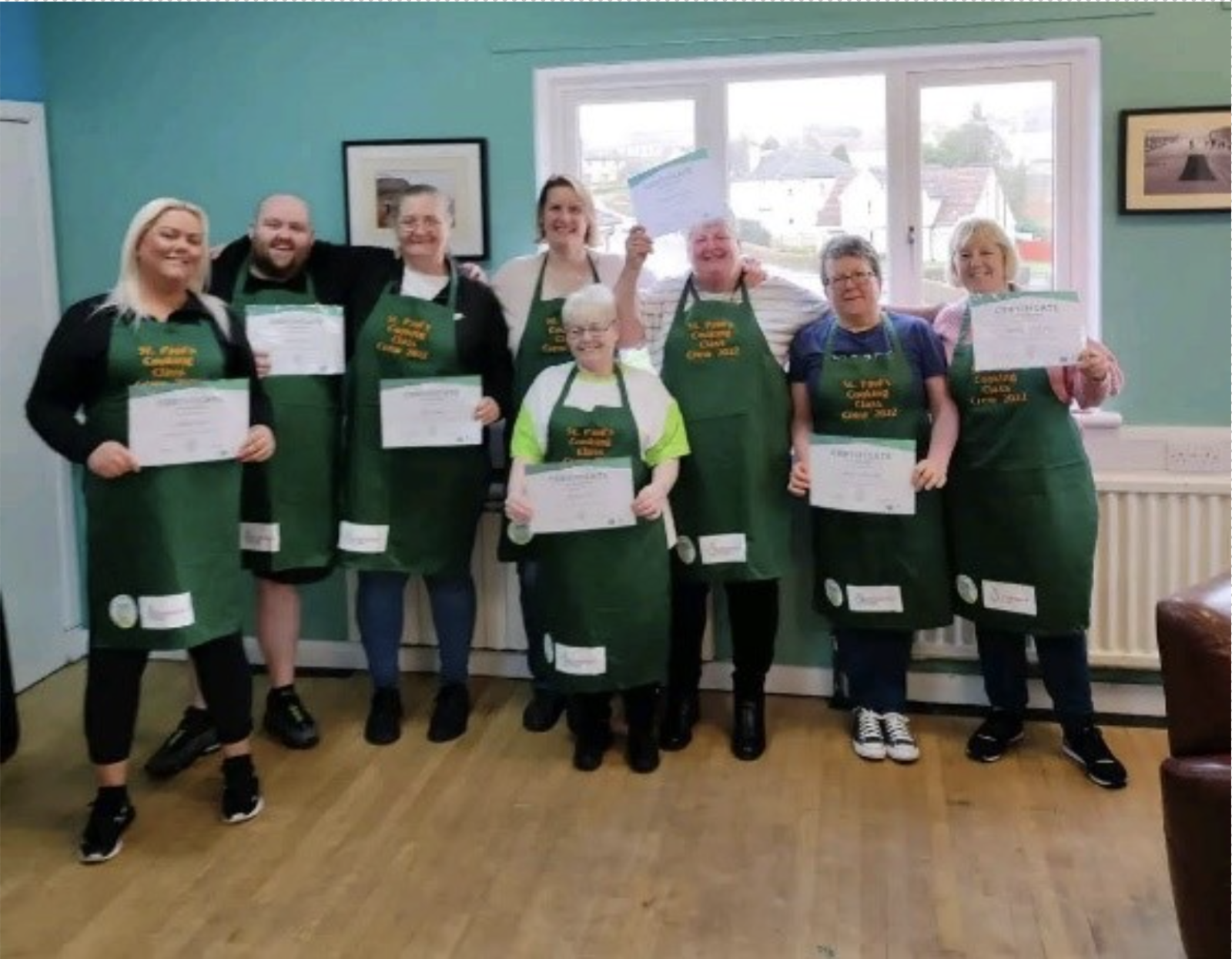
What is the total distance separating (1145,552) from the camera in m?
3.42

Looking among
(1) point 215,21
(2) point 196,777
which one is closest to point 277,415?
(2) point 196,777

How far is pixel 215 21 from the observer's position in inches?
154

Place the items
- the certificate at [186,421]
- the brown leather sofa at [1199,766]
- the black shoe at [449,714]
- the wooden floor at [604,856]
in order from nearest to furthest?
the brown leather sofa at [1199,766] → the wooden floor at [604,856] → the certificate at [186,421] → the black shoe at [449,714]

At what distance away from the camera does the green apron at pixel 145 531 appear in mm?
2783

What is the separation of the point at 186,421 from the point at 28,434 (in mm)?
1454

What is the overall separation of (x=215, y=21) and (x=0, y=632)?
194cm

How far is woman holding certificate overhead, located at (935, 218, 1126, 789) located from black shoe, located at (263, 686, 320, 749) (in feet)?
5.47

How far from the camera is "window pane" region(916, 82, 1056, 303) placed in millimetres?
3578

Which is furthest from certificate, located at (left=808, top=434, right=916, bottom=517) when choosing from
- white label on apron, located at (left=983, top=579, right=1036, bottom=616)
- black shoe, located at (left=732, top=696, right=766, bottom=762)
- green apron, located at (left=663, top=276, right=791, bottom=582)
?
black shoe, located at (left=732, top=696, right=766, bottom=762)

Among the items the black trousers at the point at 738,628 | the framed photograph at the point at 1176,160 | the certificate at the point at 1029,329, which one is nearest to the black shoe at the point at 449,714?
the black trousers at the point at 738,628

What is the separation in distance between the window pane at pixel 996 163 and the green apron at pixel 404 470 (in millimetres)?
1330

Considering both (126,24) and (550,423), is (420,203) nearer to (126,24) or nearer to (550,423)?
(550,423)

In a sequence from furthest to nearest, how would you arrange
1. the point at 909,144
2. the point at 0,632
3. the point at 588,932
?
the point at 909,144 < the point at 0,632 < the point at 588,932

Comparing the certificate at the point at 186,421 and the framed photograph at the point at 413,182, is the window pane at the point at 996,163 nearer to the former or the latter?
the framed photograph at the point at 413,182
